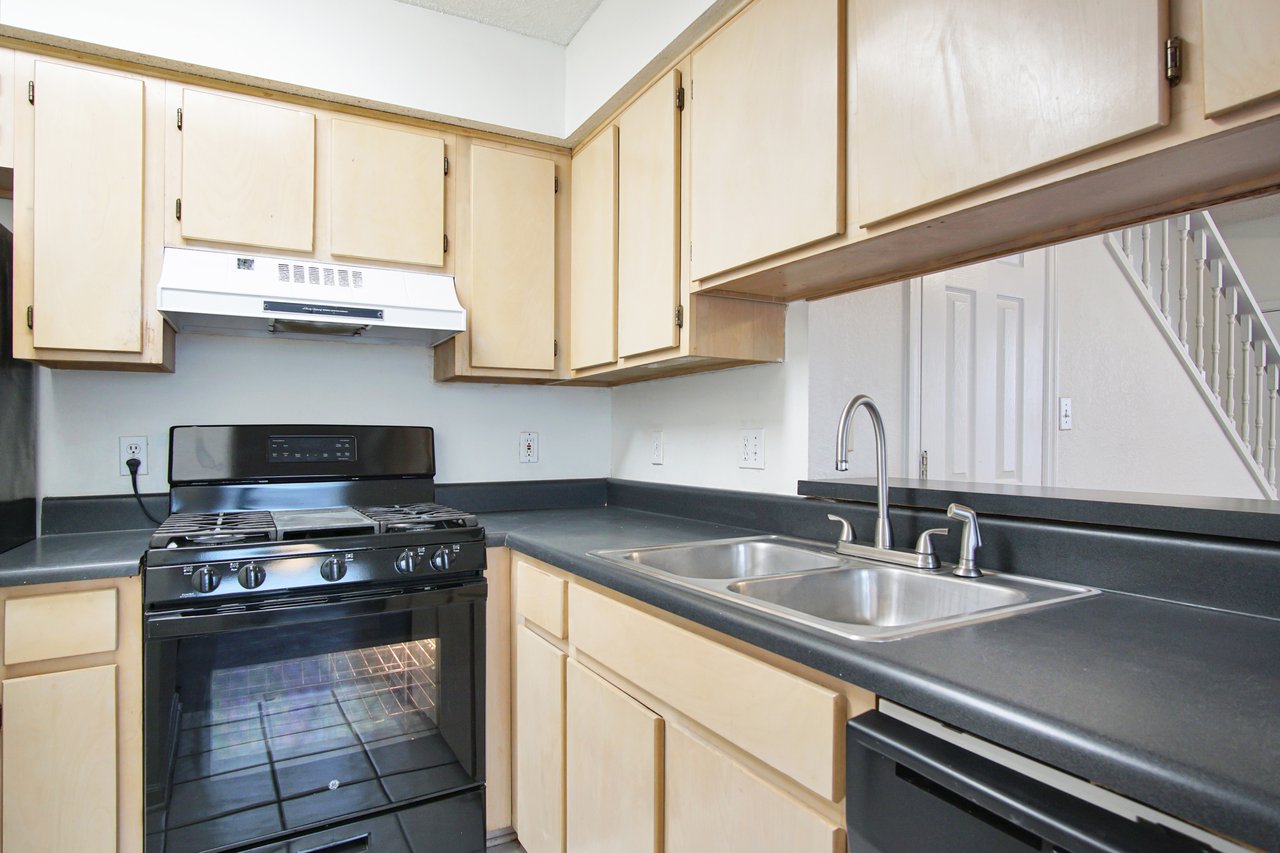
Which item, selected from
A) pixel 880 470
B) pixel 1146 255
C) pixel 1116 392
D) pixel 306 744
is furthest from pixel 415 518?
pixel 1146 255

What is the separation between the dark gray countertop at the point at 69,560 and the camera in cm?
144

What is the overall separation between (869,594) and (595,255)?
131 cm

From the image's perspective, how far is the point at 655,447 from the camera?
245 cm

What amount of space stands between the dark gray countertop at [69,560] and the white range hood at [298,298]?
0.59m

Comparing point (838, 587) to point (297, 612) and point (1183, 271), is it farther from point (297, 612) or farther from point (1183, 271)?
point (1183, 271)

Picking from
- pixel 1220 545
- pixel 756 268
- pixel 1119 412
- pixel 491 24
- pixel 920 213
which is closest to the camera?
pixel 1220 545

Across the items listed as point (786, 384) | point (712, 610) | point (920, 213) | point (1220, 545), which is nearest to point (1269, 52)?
point (920, 213)

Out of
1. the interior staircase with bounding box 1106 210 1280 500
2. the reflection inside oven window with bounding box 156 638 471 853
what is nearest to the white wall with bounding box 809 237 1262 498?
the interior staircase with bounding box 1106 210 1280 500

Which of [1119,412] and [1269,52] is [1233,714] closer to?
[1269,52]

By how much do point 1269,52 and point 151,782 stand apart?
7.32 feet

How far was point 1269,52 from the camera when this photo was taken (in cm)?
74

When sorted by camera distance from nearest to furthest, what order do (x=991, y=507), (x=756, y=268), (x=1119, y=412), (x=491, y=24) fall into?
(x=991, y=507) → (x=756, y=268) → (x=491, y=24) → (x=1119, y=412)

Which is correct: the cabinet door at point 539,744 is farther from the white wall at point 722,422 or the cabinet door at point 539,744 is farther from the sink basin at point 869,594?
the white wall at point 722,422

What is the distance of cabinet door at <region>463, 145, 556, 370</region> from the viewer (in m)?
2.22
